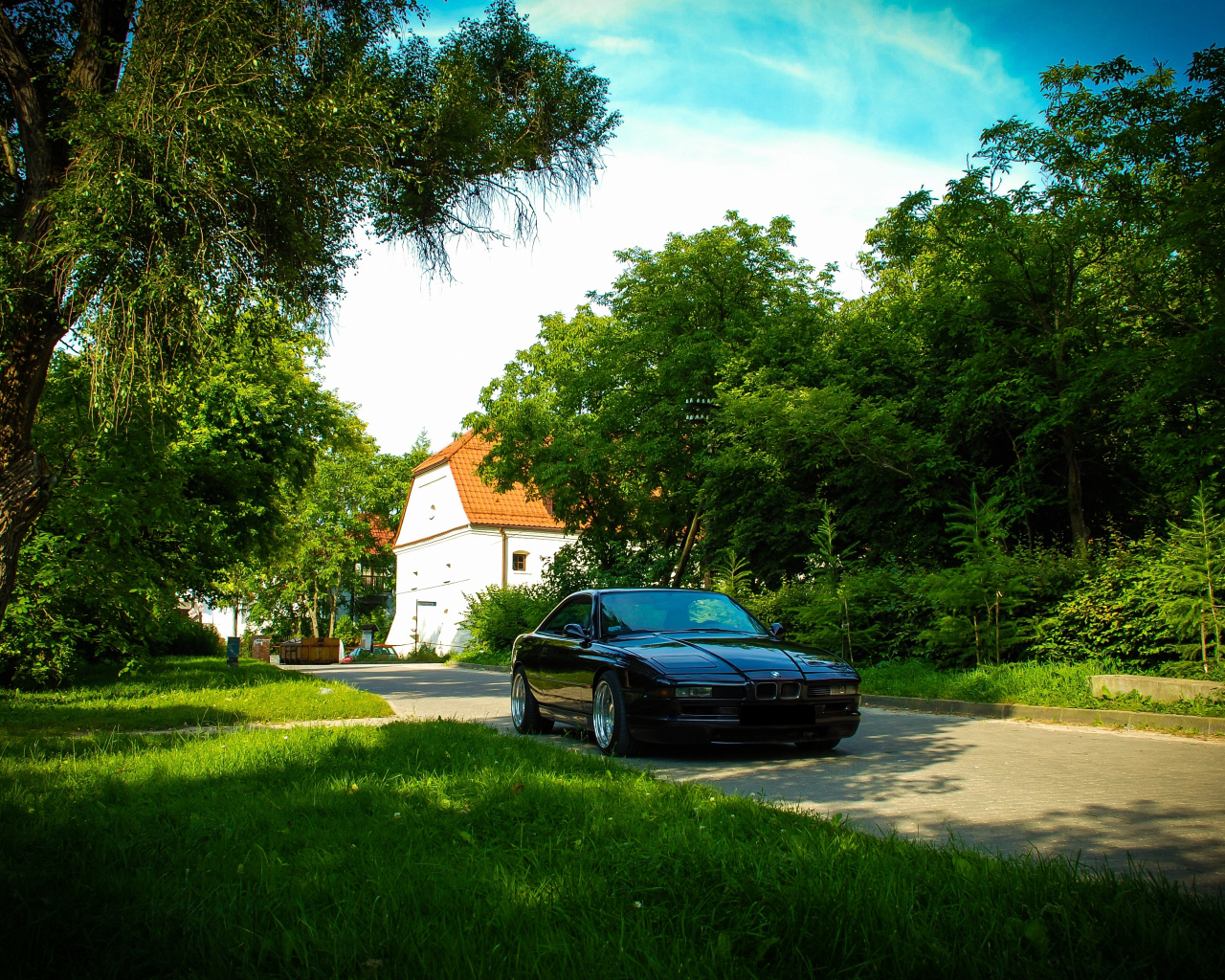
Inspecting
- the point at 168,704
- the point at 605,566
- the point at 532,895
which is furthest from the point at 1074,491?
the point at 605,566

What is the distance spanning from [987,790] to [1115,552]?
338 inches

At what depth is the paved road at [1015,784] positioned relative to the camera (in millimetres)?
4637

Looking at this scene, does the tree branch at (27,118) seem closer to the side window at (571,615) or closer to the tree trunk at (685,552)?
the side window at (571,615)

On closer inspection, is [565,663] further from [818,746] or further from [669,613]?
[818,746]

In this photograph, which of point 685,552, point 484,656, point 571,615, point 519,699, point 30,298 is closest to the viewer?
point 30,298

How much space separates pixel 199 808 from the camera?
4992mm

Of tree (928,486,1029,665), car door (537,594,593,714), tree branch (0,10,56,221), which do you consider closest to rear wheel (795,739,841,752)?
car door (537,594,593,714)

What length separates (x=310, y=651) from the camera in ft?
127

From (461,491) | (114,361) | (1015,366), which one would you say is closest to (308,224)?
(114,361)

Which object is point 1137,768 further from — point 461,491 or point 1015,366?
point 461,491

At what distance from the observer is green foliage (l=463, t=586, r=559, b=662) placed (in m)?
31.0

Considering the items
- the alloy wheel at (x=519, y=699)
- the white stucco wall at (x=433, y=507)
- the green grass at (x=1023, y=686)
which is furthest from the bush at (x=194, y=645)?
the green grass at (x=1023, y=686)

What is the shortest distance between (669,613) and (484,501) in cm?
3617

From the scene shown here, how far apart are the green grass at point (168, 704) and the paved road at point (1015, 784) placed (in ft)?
9.10
